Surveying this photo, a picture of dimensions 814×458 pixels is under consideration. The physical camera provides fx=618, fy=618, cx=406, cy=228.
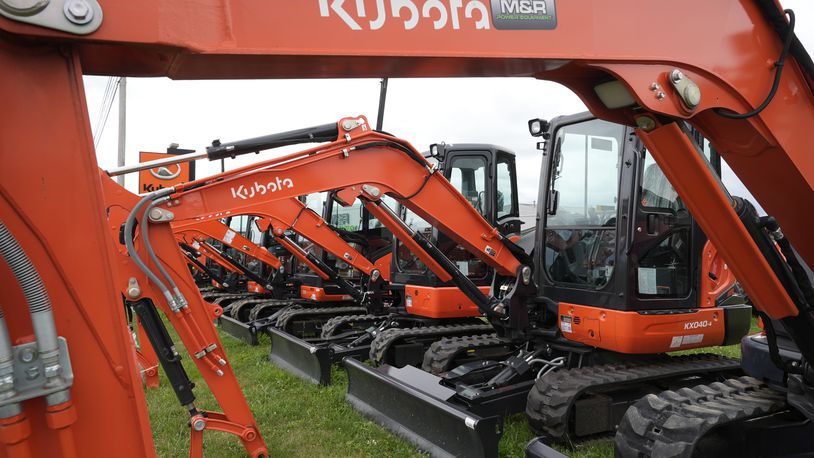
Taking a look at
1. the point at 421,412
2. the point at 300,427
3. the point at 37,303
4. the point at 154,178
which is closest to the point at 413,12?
the point at 37,303

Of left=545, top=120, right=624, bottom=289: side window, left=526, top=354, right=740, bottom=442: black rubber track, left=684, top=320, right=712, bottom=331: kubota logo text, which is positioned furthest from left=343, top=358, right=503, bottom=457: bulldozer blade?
left=684, top=320, right=712, bottom=331: kubota logo text

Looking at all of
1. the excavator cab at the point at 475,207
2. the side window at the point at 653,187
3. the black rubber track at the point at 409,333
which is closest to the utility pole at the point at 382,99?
the excavator cab at the point at 475,207

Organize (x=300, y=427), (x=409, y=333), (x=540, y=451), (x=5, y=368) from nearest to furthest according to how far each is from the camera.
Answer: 1. (x=5, y=368)
2. (x=540, y=451)
3. (x=300, y=427)
4. (x=409, y=333)

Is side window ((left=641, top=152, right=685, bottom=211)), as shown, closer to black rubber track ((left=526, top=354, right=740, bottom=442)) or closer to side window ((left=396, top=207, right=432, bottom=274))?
black rubber track ((left=526, top=354, right=740, bottom=442))

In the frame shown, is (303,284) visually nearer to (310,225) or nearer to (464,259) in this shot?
(310,225)

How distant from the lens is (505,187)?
330 inches

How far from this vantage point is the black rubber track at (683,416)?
123 inches

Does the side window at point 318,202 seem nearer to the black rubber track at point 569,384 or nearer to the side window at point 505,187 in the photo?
the side window at point 505,187

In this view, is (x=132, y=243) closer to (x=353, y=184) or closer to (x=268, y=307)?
(x=353, y=184)

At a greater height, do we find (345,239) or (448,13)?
(448,13)

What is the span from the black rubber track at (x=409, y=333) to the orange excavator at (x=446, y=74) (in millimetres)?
4130

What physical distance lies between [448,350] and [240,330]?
216 inches

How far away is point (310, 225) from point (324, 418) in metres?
3.51

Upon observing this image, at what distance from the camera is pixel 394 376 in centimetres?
552
